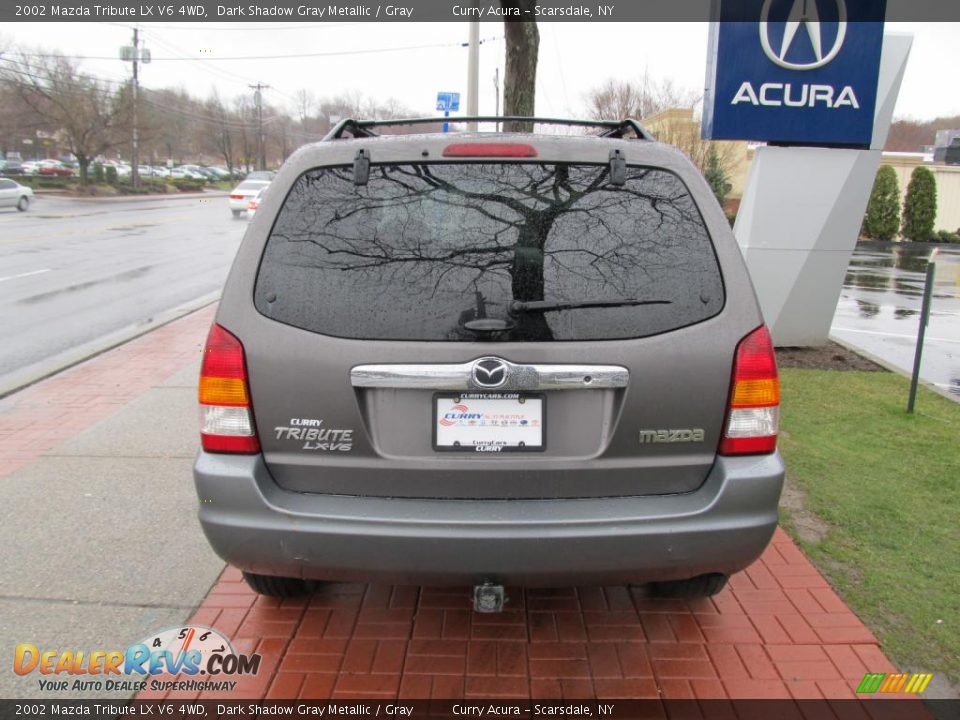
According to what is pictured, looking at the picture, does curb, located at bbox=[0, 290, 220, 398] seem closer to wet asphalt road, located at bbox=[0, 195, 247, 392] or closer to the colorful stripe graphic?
wet asphalt road, located at bbox=[0, 195, 247, 392]

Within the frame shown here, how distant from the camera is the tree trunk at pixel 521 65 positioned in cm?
723

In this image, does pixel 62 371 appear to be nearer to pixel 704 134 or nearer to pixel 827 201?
pixel 704 134

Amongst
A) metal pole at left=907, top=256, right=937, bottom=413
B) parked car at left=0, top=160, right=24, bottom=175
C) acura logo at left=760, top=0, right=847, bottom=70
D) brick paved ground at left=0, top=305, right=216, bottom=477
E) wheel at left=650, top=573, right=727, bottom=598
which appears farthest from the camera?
parked car at left=0, top=160, right=24, bottom=175

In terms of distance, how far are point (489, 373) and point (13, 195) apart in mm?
35187

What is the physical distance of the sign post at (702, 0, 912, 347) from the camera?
22.7 ft

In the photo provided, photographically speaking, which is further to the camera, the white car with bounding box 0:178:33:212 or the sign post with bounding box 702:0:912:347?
the white car with bounding box 0:178:33:212

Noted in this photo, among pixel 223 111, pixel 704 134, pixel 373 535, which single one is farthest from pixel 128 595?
pixel 223 111

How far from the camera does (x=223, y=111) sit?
7888 cm

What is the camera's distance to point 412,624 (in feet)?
9.40

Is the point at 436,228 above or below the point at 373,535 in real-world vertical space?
above

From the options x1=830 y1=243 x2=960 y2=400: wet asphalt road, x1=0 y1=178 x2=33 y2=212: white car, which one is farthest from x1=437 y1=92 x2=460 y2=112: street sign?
x1=0 y1=178 x2=33 y2=212: white car

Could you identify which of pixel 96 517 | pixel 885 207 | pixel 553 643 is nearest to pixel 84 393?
pixel 96 517

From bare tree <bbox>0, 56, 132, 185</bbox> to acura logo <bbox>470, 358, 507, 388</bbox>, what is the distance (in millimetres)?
48594

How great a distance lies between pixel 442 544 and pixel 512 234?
3.26ft
